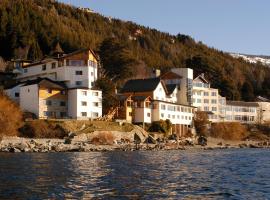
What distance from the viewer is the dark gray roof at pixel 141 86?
81.2 metres

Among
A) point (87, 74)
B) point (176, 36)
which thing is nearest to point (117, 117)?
point (87, 74)

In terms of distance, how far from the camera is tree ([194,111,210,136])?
85.8 m

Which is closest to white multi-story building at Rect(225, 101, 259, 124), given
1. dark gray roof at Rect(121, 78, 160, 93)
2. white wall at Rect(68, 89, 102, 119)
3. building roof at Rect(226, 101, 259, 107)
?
building roof at Rect(226, 101, 259, 107)

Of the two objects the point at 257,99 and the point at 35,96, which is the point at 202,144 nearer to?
the point at 35,96

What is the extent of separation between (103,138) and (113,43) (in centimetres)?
2998

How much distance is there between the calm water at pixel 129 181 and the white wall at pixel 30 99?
102 ft

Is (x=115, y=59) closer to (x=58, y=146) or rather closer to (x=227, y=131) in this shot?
(x=227, y=131)

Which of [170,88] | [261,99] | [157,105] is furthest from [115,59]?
[261,99]

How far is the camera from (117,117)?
7369 centimetres

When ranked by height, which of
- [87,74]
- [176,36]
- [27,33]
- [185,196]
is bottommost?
[185,196]

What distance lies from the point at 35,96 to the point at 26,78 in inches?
565

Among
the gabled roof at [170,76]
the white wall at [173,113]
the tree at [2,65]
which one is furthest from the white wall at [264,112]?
the tree at [2,65]

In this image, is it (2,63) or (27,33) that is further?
(27,33)

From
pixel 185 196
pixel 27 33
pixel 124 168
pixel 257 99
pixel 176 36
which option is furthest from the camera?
pixel 176 36
